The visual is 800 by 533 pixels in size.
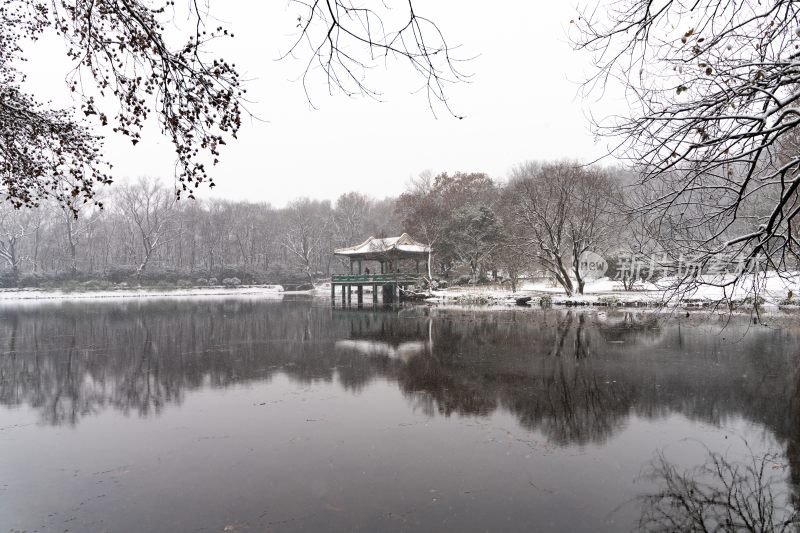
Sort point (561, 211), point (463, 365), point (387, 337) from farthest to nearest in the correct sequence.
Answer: point (561, 211) < point (387, 337) < point (463, 365)

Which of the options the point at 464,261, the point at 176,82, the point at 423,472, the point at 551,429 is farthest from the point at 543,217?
the point at 176,82

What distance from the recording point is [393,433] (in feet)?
21.9

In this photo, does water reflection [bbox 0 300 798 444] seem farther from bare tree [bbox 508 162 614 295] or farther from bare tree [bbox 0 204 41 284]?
bare tree [bbox 0 204 41 284]

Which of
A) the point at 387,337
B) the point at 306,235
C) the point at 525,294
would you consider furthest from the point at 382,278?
the point at 306,235

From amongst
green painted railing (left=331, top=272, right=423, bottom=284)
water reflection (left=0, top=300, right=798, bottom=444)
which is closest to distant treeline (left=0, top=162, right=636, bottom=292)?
green painted railing (left=331, top=272, right=423, bottom=284)

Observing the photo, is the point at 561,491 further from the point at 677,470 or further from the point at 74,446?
the point at 74,446

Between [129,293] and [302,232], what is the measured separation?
1786 cm

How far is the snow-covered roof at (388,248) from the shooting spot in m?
32.3

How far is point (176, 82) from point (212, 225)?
57.0 meters

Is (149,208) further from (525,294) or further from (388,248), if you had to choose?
(525,294)

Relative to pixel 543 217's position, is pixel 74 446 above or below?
below

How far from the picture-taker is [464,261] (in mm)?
36969

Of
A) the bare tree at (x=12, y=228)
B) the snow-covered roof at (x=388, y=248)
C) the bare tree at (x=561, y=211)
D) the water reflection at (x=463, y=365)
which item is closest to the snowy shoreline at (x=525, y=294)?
the water reflection at (x=463, y=365)

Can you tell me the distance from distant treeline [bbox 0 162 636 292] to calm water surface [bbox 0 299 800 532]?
16.3 m
